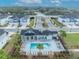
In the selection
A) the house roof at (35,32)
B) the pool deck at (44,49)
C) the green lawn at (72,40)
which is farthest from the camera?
the house roof at (35,32)

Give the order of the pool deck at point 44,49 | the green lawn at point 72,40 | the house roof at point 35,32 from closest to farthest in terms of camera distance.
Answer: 1. the pool deck at point 44,49
2. the green lawn at point 72,40
3. the house roof at point 35,32

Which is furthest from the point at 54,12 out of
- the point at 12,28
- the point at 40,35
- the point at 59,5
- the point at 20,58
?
the point at 20,58

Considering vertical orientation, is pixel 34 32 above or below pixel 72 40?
above

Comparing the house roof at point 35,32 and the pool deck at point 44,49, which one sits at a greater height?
the house roof at point 35,32

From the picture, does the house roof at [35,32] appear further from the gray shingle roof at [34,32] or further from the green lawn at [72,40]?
the green lawn at [72,40]

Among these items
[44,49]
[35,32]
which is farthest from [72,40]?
[35,32]

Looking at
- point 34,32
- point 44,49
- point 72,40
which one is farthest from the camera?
point 34,32

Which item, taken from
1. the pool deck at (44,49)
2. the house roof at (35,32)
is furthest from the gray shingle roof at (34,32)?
the pool deck at (44,49)

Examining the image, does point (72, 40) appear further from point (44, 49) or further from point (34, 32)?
point (34, 32)

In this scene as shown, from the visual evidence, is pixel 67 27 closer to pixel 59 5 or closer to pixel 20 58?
pixel 59 5
